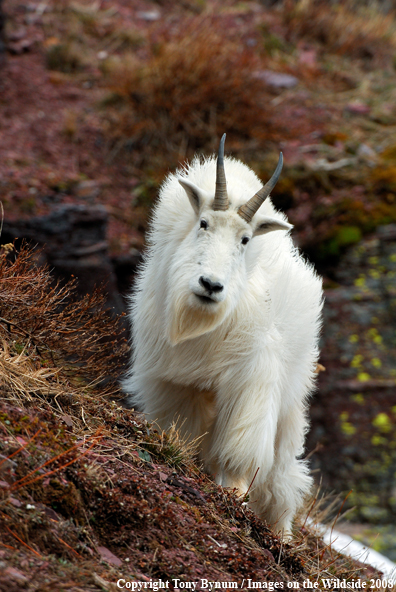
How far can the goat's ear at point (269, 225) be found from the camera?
4400 mm

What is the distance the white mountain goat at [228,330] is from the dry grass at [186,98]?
621 centimetres

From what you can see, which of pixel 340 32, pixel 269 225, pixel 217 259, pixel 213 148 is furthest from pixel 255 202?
pixel 340 32

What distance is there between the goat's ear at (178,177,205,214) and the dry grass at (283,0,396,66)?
11773 millimetres

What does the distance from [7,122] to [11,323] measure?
24.7 feet

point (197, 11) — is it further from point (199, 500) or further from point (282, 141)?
point (199, 500)

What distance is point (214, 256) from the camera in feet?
13.2

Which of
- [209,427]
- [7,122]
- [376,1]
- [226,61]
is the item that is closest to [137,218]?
[7,122]

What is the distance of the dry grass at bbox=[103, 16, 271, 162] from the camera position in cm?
1077

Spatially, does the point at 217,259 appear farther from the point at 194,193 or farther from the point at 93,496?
the point at 93,496

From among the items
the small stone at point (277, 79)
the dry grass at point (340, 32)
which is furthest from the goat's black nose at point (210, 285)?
the dry grass at point (340, 32)

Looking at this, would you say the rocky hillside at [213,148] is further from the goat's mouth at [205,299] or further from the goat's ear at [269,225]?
the goat's mouth at [205,299]

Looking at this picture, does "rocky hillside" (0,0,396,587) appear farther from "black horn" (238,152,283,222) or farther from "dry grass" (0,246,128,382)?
"black horn" (238,152,283,222)

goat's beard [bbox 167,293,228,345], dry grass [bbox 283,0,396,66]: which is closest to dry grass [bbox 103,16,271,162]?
dry grass [bbox 283,0,396,66]

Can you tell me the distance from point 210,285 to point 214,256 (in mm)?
235
